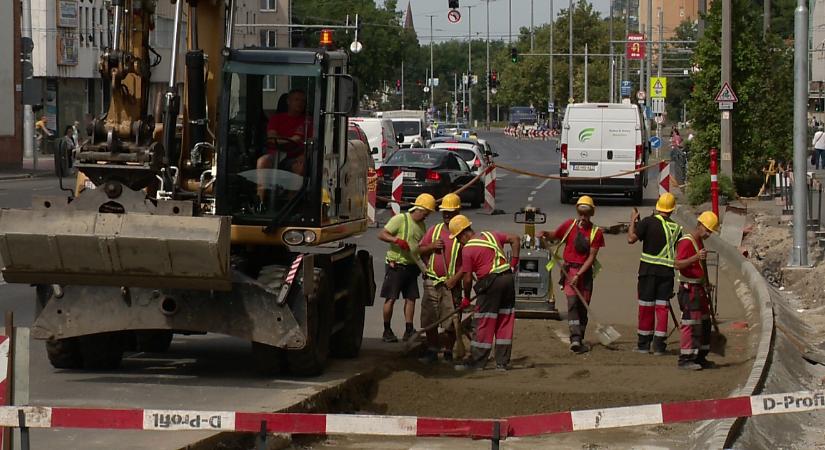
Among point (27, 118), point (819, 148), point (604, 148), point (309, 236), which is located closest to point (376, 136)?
point (604, 148)

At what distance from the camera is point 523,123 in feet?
429

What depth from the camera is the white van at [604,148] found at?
37469mm

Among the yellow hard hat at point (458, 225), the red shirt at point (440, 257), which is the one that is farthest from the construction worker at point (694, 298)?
the red shirt at point (440, 257)

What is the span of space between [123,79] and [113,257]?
5.14ft

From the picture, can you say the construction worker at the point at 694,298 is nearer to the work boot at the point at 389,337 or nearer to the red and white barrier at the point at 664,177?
the work boot at the point at 389,337

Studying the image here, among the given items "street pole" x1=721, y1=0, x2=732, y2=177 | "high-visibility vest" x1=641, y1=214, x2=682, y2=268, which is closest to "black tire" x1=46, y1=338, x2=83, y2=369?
"high-visibility vest" x1=641, y1=214, x2=682, y2=268

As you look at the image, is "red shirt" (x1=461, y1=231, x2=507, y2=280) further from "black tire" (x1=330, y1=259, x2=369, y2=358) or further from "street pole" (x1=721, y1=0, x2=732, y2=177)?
"street pole" (x1=721, y1=0, x2=732, y2=177)

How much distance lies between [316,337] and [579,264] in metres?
3.76

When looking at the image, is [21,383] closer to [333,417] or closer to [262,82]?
[333,417]

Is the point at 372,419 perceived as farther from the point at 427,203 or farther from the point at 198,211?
the point at 427,203

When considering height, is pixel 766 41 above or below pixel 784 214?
above

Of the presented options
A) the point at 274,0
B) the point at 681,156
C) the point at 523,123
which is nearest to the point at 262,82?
the point at 681,156

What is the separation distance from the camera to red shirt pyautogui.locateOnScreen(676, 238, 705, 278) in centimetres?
1468

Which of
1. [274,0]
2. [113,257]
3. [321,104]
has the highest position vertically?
[274,0]
